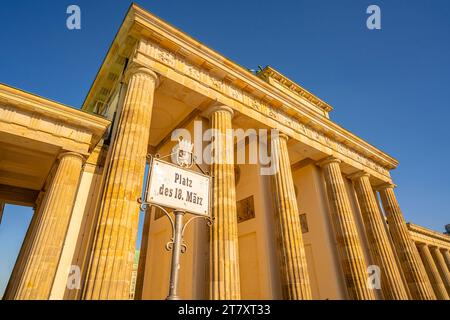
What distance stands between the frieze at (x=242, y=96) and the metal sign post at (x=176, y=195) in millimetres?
7307

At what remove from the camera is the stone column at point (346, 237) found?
11344mm

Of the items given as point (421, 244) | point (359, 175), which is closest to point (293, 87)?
point (359, 175)

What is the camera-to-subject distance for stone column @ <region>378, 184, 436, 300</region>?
14.0 meters

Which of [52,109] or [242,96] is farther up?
[242,96]

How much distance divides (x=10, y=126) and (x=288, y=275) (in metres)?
10.4

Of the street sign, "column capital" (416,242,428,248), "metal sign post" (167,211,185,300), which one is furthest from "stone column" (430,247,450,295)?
"metal sign post" (167,211,185,300)

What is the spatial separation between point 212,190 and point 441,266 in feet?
122

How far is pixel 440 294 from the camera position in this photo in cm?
2623

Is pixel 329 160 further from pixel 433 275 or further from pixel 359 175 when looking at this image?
pixel 433 275

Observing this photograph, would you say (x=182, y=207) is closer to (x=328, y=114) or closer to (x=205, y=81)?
(x=205, y=81)

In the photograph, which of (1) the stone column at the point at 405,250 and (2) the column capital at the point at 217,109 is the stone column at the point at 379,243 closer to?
(1) the stone column at the point at 405,250

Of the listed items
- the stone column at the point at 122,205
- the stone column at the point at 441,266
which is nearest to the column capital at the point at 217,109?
the stone column at the point at 122,205

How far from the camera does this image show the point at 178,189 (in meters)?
2.70

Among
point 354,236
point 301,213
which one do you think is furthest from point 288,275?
point 301,213
